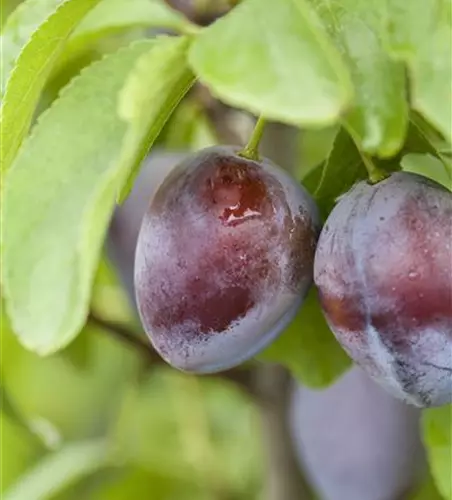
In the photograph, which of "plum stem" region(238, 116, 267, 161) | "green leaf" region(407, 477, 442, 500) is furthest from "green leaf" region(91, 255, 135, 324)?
"plum stem" region(238, 116, 267, 161)

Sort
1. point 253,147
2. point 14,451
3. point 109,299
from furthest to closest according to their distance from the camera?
point 14,451
point 109,299
point 253,147

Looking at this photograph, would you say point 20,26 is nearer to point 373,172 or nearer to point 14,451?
point 373,172

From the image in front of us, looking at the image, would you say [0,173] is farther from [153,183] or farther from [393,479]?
[393,479]

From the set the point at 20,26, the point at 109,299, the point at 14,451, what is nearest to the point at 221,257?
the point at 20,26

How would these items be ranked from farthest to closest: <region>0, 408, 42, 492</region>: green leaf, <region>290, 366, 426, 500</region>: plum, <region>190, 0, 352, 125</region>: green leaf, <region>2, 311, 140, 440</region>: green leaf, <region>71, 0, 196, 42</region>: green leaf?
<region>2, 311, 140, 440</region>: green leaf → <region>0, 408, 42, 492</region>: green leaf → <region>290, 366, 426, 500</region>: plum → <region>71, 0, 196, 42</region>: green leaf → <region>190, 0, 352, 125</region>: green leaf

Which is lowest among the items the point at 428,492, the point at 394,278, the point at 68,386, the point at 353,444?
the point at 68,386

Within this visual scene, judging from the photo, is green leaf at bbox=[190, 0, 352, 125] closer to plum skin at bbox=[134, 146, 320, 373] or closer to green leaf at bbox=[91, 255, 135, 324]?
plum skin at bbox=[134, 146, 320, 373]

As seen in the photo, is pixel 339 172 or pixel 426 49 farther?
pixel 339 172
